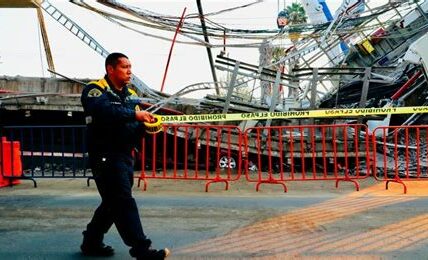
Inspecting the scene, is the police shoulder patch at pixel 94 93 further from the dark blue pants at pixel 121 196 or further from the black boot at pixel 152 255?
the black boot at pixel 152 255

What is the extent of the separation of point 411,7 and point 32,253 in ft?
47.3

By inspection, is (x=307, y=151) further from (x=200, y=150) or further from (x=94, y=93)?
(x=94, y=93)

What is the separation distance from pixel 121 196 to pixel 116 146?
0.39 m

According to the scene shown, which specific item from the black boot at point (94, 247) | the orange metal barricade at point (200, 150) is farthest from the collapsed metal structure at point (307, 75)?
the black boot at point (94, 247)

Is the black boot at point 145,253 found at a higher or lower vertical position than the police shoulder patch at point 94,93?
lower

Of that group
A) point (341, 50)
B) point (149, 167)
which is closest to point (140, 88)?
point (149, 167)

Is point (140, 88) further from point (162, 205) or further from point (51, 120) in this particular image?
point (162, 205)

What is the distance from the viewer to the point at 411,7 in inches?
591

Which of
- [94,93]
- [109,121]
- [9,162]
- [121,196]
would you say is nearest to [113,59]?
[94,93]

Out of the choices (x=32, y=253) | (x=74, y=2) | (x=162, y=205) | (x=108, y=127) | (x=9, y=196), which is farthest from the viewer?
(x=74, y=2)

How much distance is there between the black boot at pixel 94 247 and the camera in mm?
3830

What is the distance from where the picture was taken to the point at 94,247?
3.85 m

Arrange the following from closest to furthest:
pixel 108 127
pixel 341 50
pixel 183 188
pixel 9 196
A: pixel 108 127 → pixel 9 196 → pixel 183 188 → pixel 341 50

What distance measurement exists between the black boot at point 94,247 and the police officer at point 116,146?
4.5 inches
